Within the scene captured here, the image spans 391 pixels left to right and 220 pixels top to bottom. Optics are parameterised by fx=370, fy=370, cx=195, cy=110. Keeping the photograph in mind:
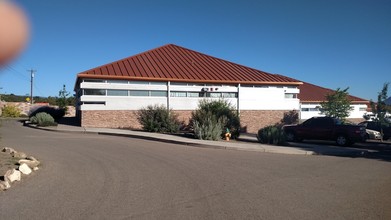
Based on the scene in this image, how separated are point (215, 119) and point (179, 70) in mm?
11557

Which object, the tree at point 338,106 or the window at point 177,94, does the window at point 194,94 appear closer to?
the window at point 177,94

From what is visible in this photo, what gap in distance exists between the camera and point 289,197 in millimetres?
7113

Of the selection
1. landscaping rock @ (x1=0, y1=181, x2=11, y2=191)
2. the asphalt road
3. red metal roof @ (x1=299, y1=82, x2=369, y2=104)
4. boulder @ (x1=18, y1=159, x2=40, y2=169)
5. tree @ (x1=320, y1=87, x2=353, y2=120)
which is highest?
red metal roof @ (x1=299, y1=82, x2=369, y2=104)

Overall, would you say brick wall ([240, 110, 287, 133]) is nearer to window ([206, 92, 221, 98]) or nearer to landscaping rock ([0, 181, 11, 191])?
window ([206, 92, 221, 98])

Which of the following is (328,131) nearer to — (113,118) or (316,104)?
(113,118)

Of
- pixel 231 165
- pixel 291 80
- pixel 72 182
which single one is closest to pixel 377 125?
pixel 291 80

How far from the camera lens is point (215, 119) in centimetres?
2064

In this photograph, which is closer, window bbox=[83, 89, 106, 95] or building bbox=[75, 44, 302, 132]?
window bbox=[83, 89, 106, 95]

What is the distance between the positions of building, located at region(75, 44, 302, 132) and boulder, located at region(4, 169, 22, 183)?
18845 mm

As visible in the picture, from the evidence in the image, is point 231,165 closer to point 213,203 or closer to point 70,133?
point 213,203

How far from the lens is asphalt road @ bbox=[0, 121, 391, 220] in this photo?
6.02 m

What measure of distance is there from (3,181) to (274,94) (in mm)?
26969

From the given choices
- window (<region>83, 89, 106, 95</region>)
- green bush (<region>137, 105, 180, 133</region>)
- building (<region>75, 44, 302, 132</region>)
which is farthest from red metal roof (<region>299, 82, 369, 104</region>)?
window (<region>83, 89, 106, 95</region>)

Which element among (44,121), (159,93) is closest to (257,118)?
(159,93)
